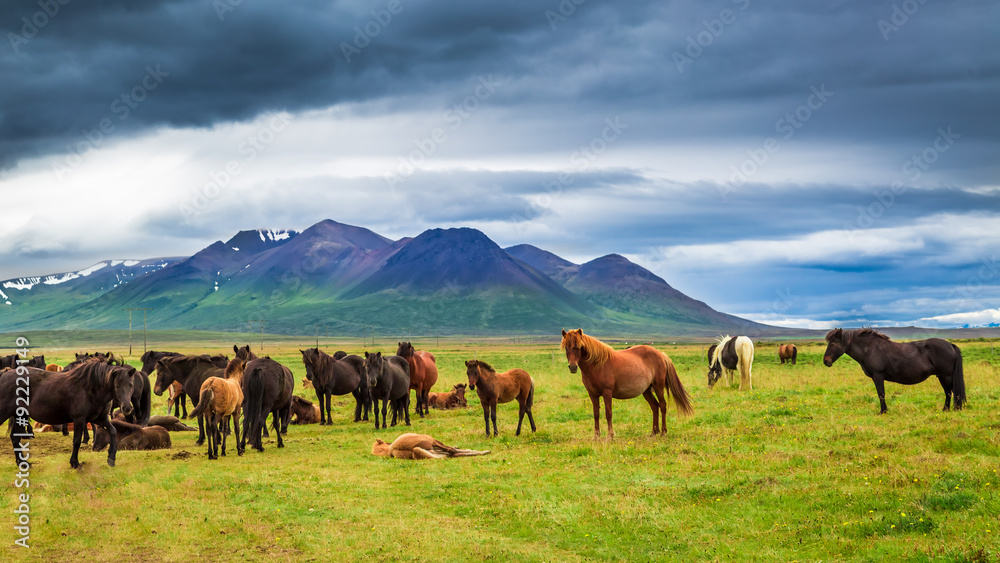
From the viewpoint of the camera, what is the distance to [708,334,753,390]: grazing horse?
3070 cm

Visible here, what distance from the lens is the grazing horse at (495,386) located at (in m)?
20.0

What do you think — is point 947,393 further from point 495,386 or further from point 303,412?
point 303,412

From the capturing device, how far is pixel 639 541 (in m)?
9.99

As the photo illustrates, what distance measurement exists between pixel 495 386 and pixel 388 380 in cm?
481

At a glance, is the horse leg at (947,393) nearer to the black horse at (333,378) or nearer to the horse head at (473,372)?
the horse head at (473,372)

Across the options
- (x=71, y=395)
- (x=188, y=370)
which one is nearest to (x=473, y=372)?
(x=71, y=395)

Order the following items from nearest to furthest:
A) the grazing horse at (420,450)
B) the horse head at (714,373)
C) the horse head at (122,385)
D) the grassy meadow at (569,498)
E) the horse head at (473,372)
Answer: the grassy meadow at (569,498), the horse head at (122,385), the grazing horse at (420,450), the horse head at (473,372), the horse head at (714,373)

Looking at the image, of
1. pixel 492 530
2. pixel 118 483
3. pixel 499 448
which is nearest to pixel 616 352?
pixel 499 448

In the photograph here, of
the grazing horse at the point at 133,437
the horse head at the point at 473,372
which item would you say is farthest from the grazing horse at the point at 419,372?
the grazing horse at the point at 133,437

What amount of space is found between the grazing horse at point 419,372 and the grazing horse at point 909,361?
14123mm

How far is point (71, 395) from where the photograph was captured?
1586 centimetres

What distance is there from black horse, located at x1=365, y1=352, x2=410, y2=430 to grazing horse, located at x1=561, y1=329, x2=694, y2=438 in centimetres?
742

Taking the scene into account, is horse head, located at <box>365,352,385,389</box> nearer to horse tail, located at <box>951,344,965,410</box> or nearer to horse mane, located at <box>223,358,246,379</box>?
horse mane, located at <box>223,358,246,379</box>

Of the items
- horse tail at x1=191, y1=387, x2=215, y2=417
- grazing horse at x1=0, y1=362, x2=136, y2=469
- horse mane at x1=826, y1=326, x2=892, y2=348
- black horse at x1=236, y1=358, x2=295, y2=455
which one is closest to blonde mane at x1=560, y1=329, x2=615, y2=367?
horse mane at x1=826, y1=326, x2=892, y2=348
